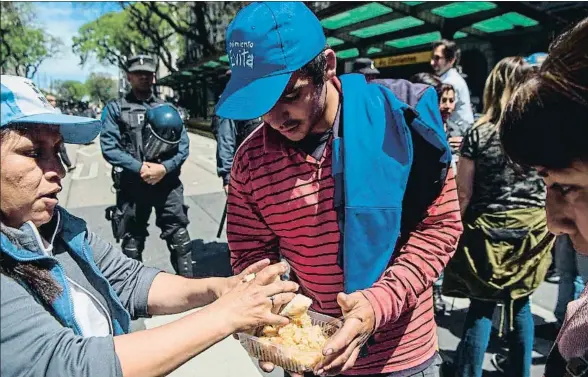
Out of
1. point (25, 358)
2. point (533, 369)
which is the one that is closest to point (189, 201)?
point (533, 369)

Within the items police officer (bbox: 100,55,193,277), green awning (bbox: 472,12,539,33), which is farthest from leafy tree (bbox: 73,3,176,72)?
police officer (bbox: 100,55,193,277)

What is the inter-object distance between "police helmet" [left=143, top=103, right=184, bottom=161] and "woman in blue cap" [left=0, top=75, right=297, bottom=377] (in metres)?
2.64

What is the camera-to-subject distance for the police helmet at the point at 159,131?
4168 mm

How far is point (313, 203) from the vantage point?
1643 millimetres

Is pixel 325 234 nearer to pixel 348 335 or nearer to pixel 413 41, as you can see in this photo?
pixel 348 335

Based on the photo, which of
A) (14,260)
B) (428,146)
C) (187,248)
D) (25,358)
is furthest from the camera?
(187,248)


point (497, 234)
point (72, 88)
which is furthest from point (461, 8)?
point (72, 88)

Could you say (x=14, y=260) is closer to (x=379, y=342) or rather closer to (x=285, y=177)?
(x=285, y=177)

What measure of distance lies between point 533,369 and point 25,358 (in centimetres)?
321

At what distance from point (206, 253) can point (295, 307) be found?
14.3 ft

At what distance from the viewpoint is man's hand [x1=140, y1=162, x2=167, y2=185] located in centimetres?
413

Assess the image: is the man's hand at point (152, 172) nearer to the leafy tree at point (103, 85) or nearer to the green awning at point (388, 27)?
the green awning at point (388, 27)

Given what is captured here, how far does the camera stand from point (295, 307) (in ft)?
4.87

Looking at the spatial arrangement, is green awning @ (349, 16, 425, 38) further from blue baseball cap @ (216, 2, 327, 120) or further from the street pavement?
blue baseball cap @ (216, 2, 327, 120)
